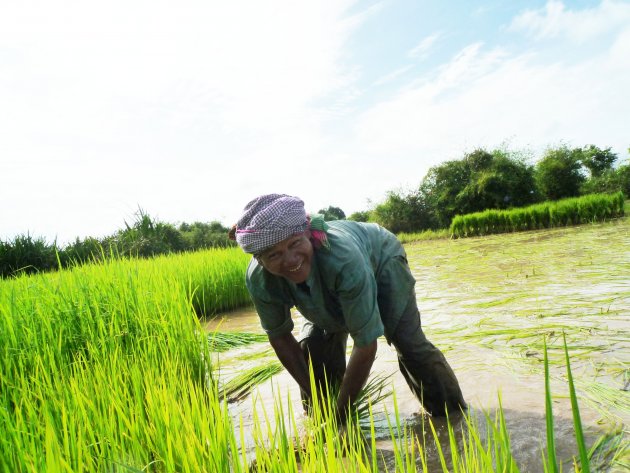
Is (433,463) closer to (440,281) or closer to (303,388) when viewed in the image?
(303,388)

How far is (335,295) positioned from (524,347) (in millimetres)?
1625

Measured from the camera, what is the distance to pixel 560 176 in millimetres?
18312

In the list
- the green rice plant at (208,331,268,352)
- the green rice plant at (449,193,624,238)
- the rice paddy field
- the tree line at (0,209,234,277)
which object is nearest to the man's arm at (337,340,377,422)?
the rice paddy field

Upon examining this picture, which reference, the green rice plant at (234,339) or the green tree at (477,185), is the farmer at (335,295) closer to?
the green rice plant at (234,339)

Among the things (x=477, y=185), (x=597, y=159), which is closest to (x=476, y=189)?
(x=477, y=185)

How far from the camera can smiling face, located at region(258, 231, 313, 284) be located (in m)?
1.51

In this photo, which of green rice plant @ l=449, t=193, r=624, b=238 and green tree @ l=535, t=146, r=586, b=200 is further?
green tree @ l=535, t=146, r=586, b=200

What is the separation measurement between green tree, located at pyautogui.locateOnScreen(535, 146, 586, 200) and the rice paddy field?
15813 mm

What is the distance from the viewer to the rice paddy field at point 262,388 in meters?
1.13

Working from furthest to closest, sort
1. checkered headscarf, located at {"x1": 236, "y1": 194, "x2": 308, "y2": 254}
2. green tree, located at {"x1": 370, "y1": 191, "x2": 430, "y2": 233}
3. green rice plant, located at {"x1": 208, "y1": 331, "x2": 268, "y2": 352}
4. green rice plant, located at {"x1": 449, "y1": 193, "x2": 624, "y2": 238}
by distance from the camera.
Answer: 1. green tree, located at {"x1": 370, "y1": 191, "x2": 430, "y2": 233}
2. green rice plant, located at {"x1": 449, "y1": 193, "x2": 624, "y2": 238}
3. green rice plant, located at {"x1": 208, "y1": 331, "x2": 268, "y2": 352}
4. checkered headscarf, located at {"x1": 236, "y1": 194, "x2": 308, "y2": 254}

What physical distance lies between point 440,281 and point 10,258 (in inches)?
339

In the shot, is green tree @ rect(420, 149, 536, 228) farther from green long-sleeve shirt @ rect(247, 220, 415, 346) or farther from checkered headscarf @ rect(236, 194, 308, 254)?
checkered headscarf @ rect(236, 194, 308, 254)

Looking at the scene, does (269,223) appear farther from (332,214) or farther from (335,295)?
(332,214)

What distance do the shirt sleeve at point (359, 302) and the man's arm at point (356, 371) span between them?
0.04 meters
